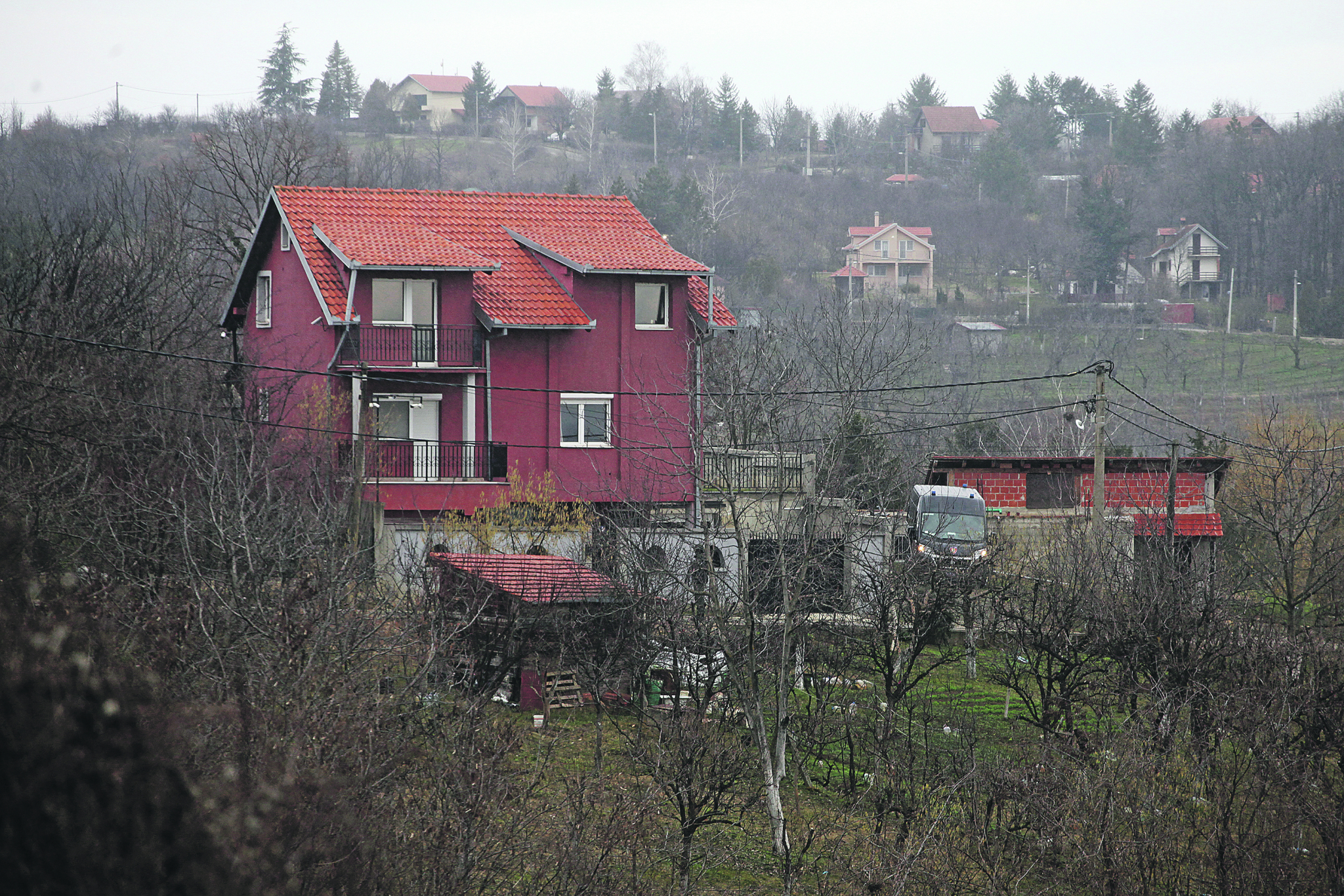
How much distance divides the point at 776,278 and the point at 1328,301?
3300 centimetres

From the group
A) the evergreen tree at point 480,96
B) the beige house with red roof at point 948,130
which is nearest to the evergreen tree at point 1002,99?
the beige house with red roof at point 948,130

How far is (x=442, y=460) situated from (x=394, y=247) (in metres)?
4.56

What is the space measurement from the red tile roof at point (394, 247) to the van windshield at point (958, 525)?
39.0 ft

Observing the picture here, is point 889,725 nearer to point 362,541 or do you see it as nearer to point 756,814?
point 756,814

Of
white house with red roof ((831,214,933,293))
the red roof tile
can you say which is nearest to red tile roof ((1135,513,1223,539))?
the red roof tile

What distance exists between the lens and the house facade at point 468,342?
79.5 ft

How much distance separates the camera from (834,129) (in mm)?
127438

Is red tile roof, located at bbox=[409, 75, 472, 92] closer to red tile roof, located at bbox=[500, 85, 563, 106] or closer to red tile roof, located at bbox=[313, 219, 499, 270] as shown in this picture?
red tile roof, located at bbox=[500, 85, 563, 106]

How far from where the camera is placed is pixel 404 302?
82.8ft

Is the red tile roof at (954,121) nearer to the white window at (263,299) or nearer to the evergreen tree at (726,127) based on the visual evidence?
the evergreen tree at (726,127)

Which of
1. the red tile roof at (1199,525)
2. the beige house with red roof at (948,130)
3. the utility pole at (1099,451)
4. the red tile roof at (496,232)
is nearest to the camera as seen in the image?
the utility pole at (1099,451)

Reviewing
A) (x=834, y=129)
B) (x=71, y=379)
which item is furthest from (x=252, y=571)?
(x=834, y=129)

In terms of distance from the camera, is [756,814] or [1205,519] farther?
[1205,519]

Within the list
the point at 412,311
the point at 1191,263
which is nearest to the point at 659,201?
the point at 1191,263
